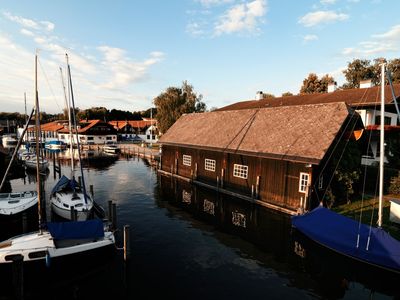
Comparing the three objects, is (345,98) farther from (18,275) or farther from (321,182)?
(18,275)

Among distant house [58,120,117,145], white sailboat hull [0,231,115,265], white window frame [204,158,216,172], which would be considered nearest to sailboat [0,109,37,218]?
white sailboat hull [0,231,115,265]

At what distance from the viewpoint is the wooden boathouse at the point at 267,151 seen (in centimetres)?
2067

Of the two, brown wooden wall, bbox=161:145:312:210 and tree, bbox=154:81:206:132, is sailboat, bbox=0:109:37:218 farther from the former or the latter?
tree, bbox=154:81:206:132

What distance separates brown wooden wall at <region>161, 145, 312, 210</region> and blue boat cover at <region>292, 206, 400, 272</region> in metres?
4.44

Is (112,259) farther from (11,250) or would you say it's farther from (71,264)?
(11,250)

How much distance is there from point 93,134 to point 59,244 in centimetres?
7088

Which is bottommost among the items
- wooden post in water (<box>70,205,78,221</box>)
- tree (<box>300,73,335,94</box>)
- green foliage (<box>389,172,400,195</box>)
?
wooden post in water (<box>70,205,78,221</box>)

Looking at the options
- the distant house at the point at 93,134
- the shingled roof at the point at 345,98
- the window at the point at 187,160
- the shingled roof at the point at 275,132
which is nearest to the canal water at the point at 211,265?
the shingled roof at the point at 275,132

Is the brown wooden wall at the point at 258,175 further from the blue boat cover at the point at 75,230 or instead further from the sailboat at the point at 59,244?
the blue boat cover at the point at 75,230

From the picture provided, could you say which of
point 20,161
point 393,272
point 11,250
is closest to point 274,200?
point 393,272

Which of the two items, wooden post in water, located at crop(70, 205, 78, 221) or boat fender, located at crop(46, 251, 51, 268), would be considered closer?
boat fender, located at crop(46, 251, 51, 268)

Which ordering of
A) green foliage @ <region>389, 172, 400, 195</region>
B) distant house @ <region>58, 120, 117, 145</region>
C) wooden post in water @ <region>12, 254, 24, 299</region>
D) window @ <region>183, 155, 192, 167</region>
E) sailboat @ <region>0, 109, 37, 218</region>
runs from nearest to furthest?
wooden post in water @ <region>12, 254, 24, 299</region>
sailboat @ <region>0, 109, 37, 218</region>
green foliage @ <region>389, 172, 400, 195</region>
window @ <region>183, 155, 192, 167</region>
distant house @ <region>58, 120, 117, 145</region>

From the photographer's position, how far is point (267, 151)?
75.5ft

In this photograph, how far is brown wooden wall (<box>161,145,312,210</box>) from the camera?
842 inches
